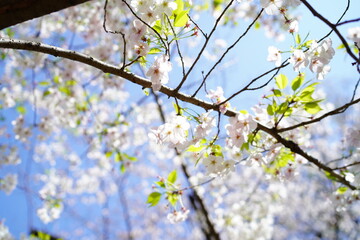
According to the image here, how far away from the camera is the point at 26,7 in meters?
1.12

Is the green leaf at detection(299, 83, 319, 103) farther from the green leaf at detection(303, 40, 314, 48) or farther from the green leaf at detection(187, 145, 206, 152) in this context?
the green leaf at detection(187, 145, 206, 152)

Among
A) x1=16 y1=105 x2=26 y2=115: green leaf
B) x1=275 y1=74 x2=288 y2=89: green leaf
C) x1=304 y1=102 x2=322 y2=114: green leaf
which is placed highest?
x1=16 y1=105 x2=26 y2=115: green leaf

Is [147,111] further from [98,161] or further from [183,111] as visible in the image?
[183,111]

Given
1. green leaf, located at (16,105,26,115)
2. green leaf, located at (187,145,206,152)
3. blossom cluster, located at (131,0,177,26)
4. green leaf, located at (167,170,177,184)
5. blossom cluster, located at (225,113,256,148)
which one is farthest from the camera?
green leaf, located at (16,105,26,115)

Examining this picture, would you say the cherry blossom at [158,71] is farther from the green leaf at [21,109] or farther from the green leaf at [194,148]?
the green leaf at [21,109]

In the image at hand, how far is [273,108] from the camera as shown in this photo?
5.58 feet

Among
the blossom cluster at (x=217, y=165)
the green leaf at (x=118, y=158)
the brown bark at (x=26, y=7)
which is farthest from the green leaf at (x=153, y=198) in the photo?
the green leaf at (x=118, y=158)

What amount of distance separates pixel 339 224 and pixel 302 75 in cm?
1067

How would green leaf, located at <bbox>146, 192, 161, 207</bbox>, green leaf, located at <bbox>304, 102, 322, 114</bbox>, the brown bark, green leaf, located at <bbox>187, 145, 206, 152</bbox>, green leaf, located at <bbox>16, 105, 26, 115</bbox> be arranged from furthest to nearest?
green leaf, located at <bbox>16, 105, 26, 115</bbox> < green leaf, located at <bbox>146, 192, 161, 207</bbox> < green leaf, located at <bbox>304, 102, 322, 114</bbox> < green leaf, located at <bbox>187, 145, 206, 152</bbox> < the brown bark

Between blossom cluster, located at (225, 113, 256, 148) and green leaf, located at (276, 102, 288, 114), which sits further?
green leaf, located at (276, 102, 288, 114)

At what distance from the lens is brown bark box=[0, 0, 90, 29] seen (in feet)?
3.63

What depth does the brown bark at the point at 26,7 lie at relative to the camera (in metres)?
1.11

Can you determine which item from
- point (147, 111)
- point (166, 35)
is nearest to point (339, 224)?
point (147, 111)

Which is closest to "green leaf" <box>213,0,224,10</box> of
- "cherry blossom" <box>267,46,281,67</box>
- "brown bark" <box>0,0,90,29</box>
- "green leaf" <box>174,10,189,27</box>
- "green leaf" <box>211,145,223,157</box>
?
"cherry blossom" <box>267,46,281,67</box>
